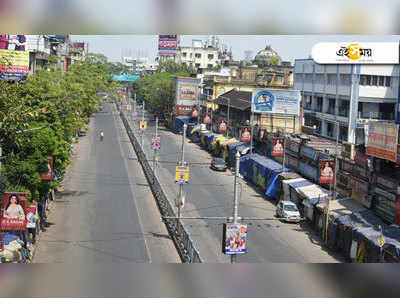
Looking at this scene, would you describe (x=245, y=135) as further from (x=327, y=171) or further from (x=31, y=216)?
(x=31, y=216)

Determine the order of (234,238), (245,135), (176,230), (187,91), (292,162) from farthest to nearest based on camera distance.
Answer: (187,91) < (245,135) < (292,162) < (176,230) < (234,238)

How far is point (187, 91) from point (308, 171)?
2590 centimetres

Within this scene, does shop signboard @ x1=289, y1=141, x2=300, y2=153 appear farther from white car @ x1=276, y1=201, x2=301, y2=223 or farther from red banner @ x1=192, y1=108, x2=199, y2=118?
red banner @ x1=192, y1=108, x2=199, y2=118

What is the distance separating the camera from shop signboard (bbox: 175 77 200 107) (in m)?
45.3

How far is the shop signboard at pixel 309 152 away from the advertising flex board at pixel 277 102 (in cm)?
625

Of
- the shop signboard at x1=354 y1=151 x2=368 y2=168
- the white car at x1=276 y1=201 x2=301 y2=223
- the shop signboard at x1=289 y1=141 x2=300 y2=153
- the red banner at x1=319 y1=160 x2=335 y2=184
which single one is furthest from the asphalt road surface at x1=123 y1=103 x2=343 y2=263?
the shop signboard at x1=354 y1=151 x2=368 y2=168

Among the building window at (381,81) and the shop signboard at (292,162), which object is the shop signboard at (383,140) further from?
the building window at (381,81)

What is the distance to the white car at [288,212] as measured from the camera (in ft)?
55.3

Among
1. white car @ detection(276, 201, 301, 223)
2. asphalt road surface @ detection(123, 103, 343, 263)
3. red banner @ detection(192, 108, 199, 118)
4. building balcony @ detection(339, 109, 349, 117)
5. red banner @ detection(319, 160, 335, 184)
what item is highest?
building balcony @ detection(339, 109, 349, 117)

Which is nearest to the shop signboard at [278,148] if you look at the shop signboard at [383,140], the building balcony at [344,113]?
the shop signboard at [383,140]

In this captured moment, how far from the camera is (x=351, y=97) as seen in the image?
93.0 feet

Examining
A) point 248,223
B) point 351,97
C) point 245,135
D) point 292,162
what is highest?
point 351,97

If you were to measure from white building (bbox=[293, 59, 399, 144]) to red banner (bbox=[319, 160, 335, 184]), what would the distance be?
9058mm

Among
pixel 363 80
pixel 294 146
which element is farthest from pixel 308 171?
pixel 363 80
